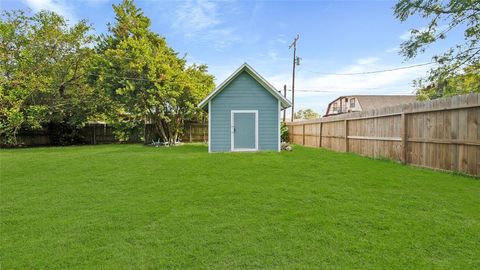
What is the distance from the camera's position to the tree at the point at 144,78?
49.8 feet

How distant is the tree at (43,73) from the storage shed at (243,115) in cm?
959

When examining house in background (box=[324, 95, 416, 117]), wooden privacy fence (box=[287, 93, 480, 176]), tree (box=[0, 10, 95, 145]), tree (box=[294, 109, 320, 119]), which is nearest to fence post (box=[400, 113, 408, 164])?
wooden privacy fence (box=[287, 93, 480, 176])

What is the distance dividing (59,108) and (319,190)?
17.1 metres

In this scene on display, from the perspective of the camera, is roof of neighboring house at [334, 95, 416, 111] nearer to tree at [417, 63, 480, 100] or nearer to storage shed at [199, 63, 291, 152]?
tree at [417, 63, 480, 100]

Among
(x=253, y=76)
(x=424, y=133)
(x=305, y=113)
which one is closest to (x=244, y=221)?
(x=424, y=133)

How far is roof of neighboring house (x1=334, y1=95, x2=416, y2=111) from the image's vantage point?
115 feet

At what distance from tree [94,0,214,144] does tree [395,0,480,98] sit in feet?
35.4

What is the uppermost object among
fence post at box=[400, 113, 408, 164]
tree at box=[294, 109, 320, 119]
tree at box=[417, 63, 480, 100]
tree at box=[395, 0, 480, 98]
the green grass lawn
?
tree at box=[294, 109, 320, 119]

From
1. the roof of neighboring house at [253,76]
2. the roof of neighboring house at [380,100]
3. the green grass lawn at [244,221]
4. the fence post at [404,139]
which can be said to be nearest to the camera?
the green grass lawn at [244,221]

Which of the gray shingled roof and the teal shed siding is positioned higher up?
the gray shingled roof

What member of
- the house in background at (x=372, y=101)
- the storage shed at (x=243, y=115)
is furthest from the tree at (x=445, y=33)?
the house in background at (x=372, y=101)

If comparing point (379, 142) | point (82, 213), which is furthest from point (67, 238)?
point (379, 142)

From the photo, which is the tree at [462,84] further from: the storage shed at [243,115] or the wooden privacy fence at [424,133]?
the storage shed at [243,115]

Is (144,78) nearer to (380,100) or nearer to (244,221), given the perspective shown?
(244,221)
